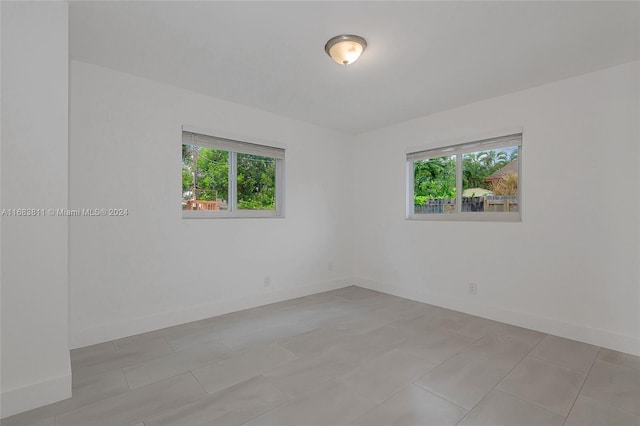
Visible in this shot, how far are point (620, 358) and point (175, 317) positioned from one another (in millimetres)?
3930

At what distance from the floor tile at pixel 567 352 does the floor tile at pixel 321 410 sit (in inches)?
64.8

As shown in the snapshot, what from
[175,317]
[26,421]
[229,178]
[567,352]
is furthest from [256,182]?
[567,352]

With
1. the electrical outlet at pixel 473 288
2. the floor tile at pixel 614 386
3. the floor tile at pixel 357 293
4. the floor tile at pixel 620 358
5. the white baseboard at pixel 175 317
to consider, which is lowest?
the floor tile at pixel 357 293

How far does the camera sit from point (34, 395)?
1799 millimetres

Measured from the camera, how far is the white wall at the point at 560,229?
2631 mm

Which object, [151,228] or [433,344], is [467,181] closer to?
[433,344]

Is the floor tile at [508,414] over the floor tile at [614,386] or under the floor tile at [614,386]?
over

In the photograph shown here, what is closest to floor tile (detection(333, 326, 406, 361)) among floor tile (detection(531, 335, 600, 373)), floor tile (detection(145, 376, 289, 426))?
floor tile (detection(145, 376, 289, 426))

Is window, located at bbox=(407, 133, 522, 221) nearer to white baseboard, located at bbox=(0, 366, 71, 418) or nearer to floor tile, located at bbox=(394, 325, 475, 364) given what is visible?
floor tile, located at bbox=(394, 325, 475, 364)

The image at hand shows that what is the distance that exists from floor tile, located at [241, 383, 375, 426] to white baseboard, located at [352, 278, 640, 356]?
2.16m

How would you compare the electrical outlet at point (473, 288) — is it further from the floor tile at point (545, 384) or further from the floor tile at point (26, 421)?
the floor tile at point (26, 421)

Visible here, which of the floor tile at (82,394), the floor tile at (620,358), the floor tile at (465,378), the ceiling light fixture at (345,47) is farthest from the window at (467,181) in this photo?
the floor tile at (82,394)

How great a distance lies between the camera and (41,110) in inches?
72.4

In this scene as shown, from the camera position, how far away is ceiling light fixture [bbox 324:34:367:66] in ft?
7.38
